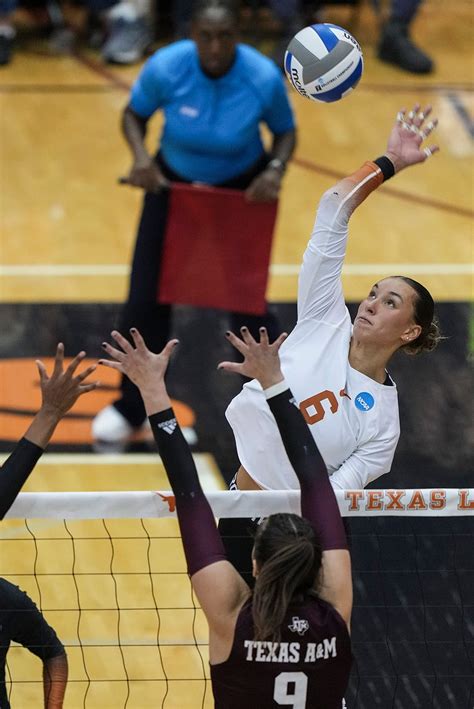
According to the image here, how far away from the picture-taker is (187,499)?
3.63 metres

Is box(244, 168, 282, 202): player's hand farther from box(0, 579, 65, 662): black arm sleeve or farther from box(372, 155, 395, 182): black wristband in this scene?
box(0, 579, 65, 662): black arm sleeve

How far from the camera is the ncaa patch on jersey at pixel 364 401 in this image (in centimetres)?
447

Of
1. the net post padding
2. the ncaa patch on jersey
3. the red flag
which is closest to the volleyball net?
the net post padding

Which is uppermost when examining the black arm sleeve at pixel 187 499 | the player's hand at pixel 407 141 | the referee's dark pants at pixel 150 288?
the player's hand at pixel 407 141

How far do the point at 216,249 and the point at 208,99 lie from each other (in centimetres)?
91

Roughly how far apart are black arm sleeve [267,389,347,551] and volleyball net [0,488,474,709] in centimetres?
90

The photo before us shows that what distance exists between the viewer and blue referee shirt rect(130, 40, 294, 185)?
7.08m

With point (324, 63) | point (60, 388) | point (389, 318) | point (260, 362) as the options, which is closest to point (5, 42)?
point (324, 63)

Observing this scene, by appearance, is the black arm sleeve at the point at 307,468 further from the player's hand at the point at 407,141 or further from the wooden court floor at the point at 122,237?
the wooden court floor at the point at 122,237

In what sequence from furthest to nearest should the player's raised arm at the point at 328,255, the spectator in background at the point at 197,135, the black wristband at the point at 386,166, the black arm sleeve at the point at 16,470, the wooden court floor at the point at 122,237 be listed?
the spectator in background at the point at 197,135 < the wooden court floor at the point at 122,237 < the black wristband at the point at 386,166 < the player's raised arm at the point at 328,255 < the black arm sleeve at the point at 16,470

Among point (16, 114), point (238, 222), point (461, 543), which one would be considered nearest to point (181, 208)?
point (238, 222)

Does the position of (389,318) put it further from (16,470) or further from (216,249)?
(216,249)

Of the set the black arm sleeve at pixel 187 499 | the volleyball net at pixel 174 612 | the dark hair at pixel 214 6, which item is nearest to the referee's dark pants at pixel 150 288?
A: the dark hair at pixel 214 6

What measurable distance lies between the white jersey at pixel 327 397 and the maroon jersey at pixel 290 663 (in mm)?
935
